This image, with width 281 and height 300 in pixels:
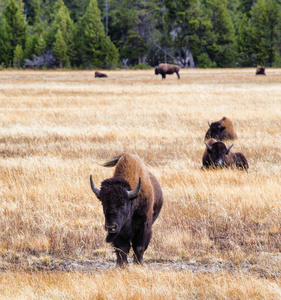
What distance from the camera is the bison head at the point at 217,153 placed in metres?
9.76

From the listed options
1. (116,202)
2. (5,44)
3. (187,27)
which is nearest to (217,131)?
(116,202)

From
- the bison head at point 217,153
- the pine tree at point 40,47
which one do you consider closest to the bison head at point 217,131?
the bison head at point 217,153

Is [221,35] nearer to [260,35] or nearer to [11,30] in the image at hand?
[260,35]

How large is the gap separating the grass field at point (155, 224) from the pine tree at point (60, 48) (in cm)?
5978

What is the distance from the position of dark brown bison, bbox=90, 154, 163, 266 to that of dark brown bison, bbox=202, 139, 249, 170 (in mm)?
4249

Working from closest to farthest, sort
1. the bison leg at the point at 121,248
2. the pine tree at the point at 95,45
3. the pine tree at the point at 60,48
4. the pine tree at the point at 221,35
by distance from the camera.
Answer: the bison leg at the point at 121,248 < the pine tree at the point at 60,48 < the pine tree at the point at 95,45 < the pine tree at the point at 221,35

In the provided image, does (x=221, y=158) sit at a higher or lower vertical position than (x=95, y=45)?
lower

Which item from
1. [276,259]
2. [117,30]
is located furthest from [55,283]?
[117,30]

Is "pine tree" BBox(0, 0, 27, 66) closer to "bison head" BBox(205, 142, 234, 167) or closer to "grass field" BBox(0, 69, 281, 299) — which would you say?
"grass field" BBox(0, 69, 281, 299)

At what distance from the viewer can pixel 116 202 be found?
4.45m

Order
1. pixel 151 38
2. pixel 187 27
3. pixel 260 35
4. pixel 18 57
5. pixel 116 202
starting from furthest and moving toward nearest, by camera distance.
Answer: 1. pixel 151 38
2. pixel 187 27
3. pixel 260 35
4. pixel 18 57
5. pixel 116 202

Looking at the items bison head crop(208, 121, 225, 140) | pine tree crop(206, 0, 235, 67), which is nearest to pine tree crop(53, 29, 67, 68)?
pine tree crop(206, 0, 235, 67)

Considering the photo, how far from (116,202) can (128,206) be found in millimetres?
190

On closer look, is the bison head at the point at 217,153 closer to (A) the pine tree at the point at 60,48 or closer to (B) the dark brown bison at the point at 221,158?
(B) the dark brown bison at the point at 221,158
